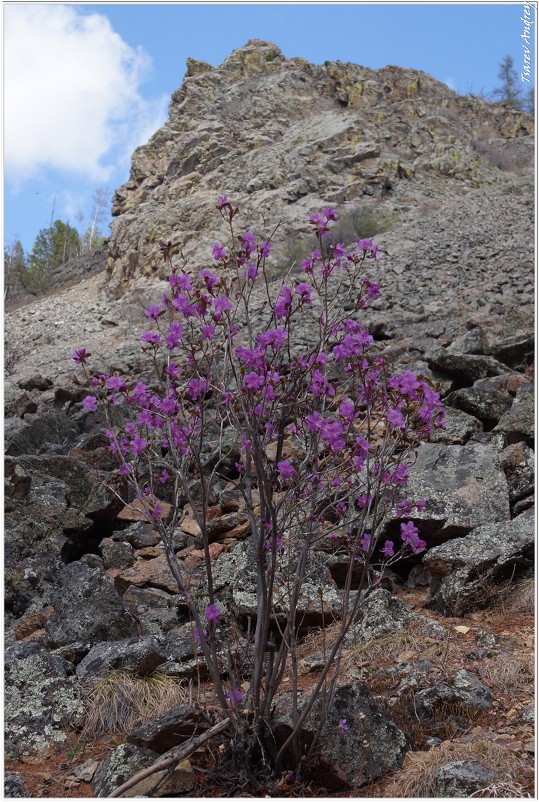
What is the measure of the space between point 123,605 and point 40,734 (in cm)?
113

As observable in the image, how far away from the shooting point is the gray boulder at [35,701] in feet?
13.6

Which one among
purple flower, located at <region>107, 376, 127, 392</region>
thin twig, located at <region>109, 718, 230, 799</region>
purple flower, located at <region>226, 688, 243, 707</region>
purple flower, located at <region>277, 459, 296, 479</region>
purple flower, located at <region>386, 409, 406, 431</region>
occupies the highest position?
purple flower, located at <region>107, 376, 127, 392</region>

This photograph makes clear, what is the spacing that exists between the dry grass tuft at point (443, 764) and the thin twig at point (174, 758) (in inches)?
32.4

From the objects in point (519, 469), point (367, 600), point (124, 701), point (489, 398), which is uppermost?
point (489, 398)

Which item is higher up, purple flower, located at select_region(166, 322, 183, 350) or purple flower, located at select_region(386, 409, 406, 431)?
purple flower, located at select_region(166, 322, 183, 350)

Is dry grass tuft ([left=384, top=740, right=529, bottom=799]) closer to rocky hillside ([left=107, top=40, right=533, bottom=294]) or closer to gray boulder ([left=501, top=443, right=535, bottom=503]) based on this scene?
gray boulder ([left=501, top=443, right=535, bottom=503])

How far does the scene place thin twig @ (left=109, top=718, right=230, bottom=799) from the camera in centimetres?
308

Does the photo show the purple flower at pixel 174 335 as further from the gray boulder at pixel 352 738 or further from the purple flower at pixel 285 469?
the gray boulder at pixel 352 738

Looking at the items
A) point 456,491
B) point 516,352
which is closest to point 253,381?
point 456,491

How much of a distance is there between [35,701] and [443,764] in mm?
2527

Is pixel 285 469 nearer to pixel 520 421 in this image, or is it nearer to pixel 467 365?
pixel 520 421

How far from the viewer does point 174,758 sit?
3.17 meters

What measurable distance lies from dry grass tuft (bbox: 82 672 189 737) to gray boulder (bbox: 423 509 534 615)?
6.63 ft

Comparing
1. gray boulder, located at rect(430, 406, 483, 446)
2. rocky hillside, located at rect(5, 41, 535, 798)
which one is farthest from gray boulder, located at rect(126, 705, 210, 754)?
gray boulder, located at rect(430, 406, 483, 446)
